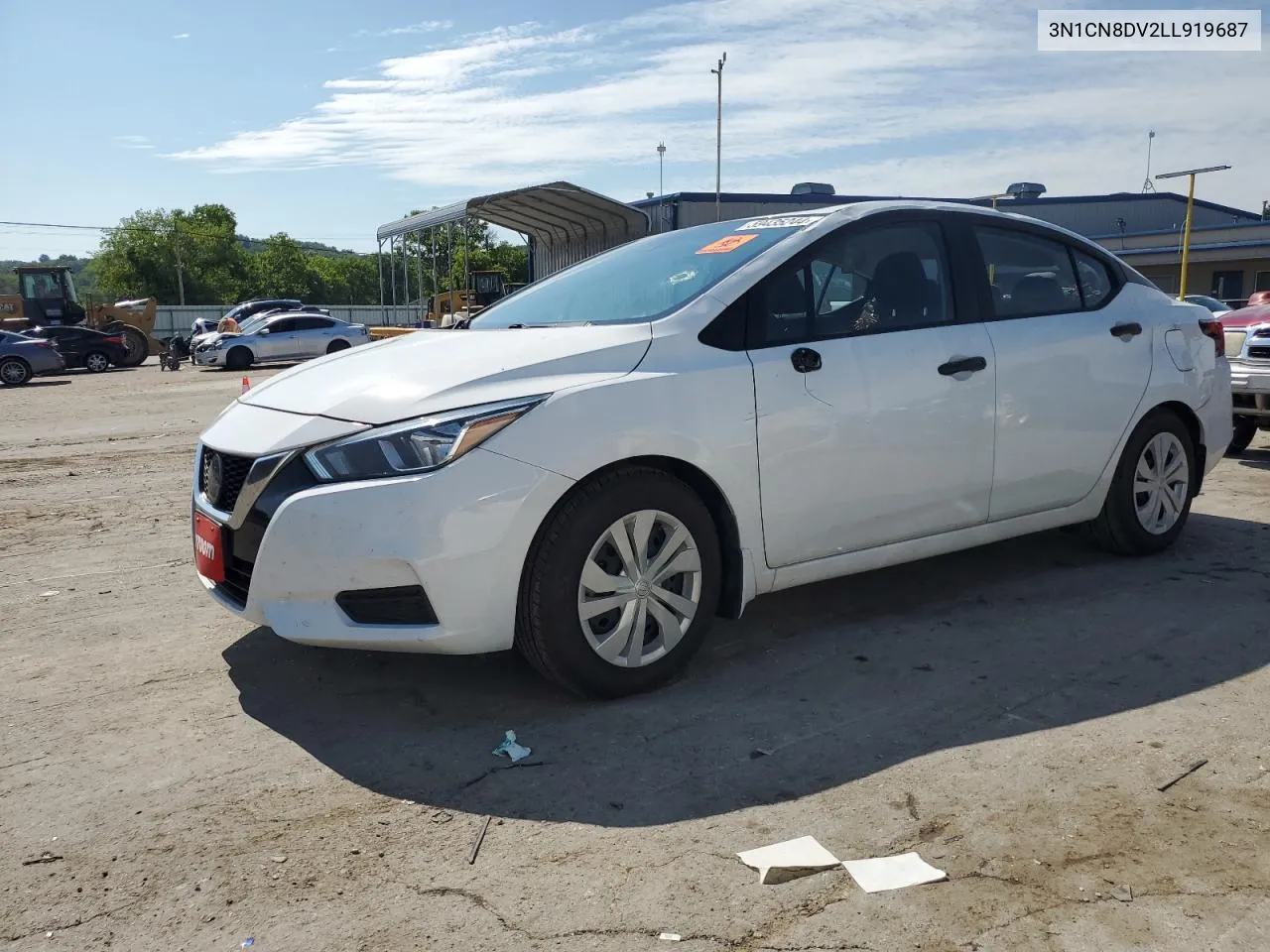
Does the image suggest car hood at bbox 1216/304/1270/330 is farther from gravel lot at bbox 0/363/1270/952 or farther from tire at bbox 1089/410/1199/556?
gravel lot at bbox 0/363/1270/952

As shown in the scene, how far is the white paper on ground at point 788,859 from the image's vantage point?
264 cm

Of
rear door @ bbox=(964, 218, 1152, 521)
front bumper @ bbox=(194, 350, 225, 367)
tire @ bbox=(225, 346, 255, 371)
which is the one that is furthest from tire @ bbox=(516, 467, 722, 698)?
front bumper @ bbox=(194, 350, 225, 367)

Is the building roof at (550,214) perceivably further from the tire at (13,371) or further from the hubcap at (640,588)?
the hubcap at (640,588)

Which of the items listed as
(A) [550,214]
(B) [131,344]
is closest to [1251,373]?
(A) [550,214]

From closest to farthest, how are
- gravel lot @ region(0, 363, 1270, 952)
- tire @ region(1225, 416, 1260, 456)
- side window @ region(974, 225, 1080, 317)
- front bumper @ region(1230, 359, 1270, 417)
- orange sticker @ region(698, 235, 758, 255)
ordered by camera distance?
gravel lot @ region(0, 363, 1270, 952), orange sticker @ region(698, 235, 758, 255), side window @ region(974, 225, 1080, 317), front bumper @ region(1230, 359, 1270, 417), tire @ region(1225, 416, 1260, 456)

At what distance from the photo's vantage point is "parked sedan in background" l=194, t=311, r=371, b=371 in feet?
94.2

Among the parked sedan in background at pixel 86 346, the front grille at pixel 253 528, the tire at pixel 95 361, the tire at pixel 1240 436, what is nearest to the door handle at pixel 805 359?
the front grille at pixel 253 528

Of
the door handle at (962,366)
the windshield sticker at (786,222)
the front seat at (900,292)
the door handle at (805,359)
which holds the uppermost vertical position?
the windshield sticker at (786,222)

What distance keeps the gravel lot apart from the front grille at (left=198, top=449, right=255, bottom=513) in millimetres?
689

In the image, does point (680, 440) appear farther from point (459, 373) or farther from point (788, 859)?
point (788, 859)

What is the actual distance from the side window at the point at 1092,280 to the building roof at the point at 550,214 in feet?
61.7

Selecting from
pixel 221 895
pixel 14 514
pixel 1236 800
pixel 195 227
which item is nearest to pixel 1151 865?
pixel 1236 800

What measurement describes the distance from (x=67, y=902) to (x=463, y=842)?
3.06 feet

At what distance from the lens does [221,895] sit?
8.52 feet
